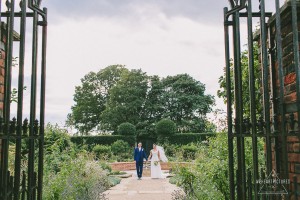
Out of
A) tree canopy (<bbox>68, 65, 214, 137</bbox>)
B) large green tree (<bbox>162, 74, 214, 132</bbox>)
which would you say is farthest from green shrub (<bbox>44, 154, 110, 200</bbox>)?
large green tree (<bbox>162, 74, 214, 132</bbox>)

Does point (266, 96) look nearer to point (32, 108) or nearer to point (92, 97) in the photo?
point (32, 108)

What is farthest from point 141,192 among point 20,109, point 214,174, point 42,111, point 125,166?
point 125,166

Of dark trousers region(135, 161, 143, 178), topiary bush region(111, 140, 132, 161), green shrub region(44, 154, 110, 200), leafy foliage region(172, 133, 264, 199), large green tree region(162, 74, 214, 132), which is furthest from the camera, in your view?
large green tree region(162, 74, 214, 132)

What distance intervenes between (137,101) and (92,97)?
5.64 m

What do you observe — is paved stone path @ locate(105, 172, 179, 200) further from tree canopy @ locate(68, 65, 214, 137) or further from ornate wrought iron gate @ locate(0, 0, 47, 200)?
tree canopy @ locate(68, 65, 214, 137)

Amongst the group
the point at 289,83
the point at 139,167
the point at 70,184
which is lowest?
the point at 139,167

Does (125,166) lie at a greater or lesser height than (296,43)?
lesser

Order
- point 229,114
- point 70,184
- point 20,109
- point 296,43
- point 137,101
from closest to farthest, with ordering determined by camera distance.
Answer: point 296,43 < point 20,109 < point 229,114 < point 70,184 < point 137,101

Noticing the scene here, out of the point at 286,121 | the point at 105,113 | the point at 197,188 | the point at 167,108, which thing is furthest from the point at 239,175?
the point at 167,108

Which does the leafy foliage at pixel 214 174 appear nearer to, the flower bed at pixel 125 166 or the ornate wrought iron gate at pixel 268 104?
the ornate wrought iron gate at pixel 268 104

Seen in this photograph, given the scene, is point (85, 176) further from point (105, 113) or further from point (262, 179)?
point (105, 113)

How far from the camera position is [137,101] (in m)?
33.5

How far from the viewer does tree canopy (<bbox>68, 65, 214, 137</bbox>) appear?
33.2 m

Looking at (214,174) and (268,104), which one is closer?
(268,104)
